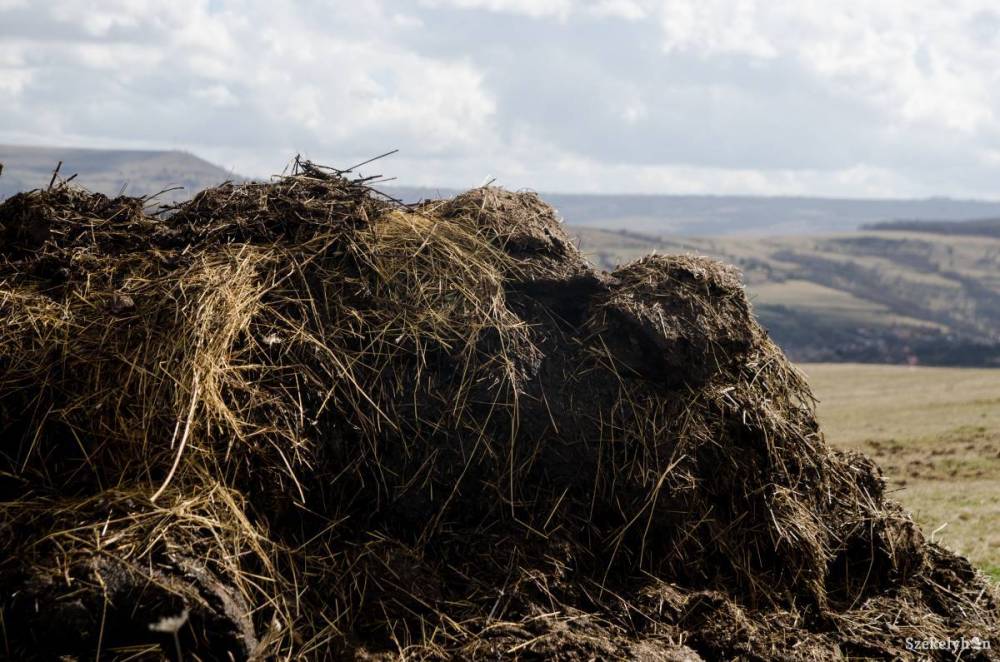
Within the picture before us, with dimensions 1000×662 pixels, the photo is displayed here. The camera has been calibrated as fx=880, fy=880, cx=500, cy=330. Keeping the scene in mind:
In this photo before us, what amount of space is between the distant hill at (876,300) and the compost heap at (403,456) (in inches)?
2726

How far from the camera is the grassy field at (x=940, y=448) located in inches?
378

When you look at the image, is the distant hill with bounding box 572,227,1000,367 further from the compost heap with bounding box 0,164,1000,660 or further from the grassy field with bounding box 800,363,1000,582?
the compost heap with bounding box 0,164,1000,660

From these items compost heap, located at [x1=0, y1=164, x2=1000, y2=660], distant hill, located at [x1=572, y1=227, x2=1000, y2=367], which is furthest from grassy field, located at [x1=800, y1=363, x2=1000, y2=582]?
distant hill, located at [x1=572, y1=227, x2=1000, y2=367]

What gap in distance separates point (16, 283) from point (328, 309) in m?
1.83

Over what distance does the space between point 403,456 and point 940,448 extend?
51.0 feet

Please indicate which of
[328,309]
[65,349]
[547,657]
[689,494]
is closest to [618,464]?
[689,494]

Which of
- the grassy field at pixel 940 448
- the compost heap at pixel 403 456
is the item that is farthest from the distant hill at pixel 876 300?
the compost heap at pixel 403 456

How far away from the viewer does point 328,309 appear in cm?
511

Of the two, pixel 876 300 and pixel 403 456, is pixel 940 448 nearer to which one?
pixel 403 456

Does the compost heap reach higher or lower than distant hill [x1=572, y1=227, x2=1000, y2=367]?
higher

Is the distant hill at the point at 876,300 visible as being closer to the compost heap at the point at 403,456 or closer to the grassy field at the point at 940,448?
the grassy field at the point at 940,448

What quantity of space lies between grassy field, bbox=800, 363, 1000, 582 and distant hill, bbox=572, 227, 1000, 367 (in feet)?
128

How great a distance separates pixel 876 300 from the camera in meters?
152

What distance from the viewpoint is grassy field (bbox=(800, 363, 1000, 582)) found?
9.61 m
